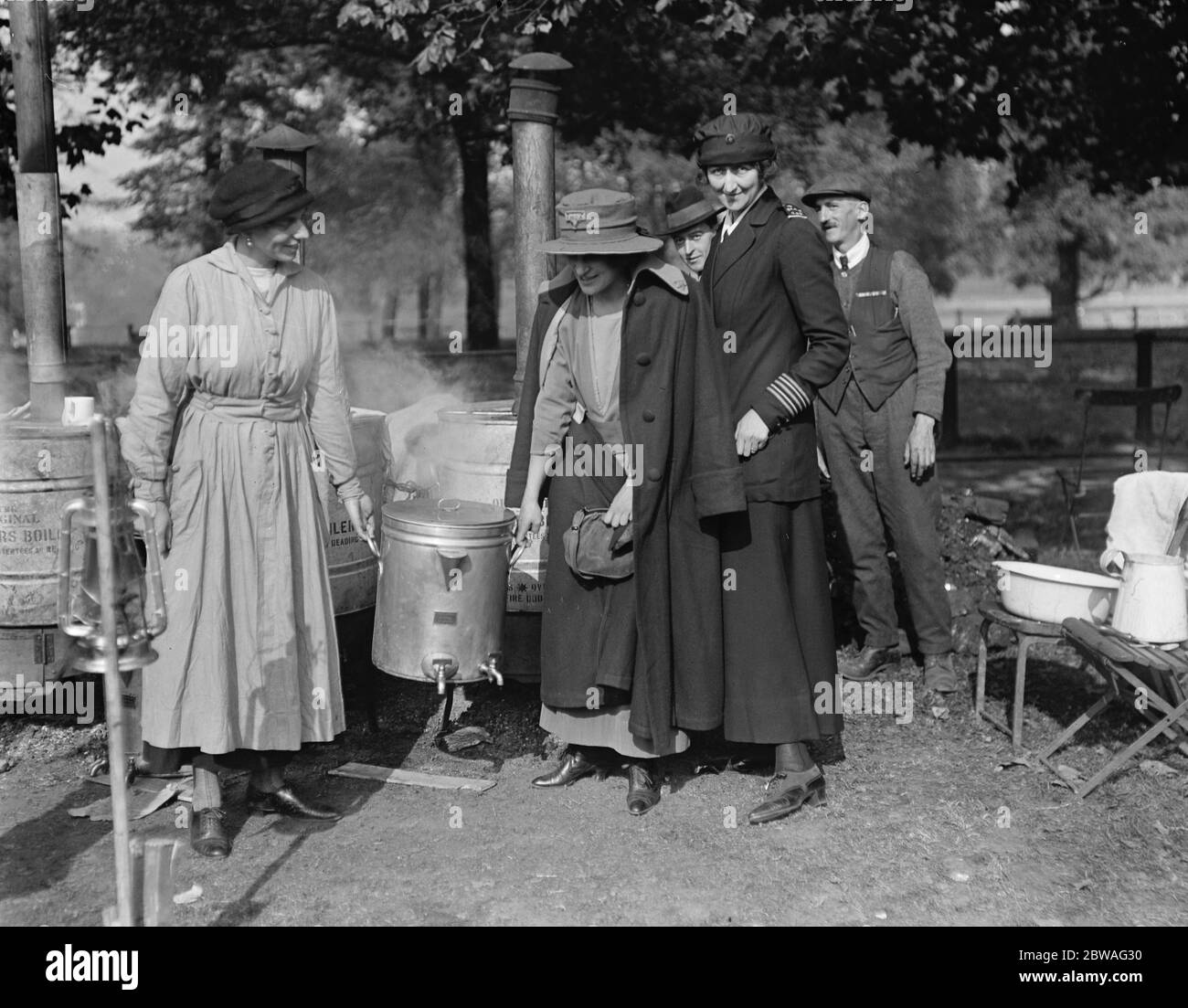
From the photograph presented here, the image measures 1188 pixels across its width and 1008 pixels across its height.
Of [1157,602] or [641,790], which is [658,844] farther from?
[1157,602]

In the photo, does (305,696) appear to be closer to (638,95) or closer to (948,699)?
(948,699)

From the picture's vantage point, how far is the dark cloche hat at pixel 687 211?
6332 mm

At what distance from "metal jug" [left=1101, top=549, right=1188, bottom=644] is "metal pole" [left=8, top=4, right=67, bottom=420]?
182 inches

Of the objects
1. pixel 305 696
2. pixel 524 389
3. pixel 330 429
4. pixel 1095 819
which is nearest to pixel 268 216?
pixel 330 429

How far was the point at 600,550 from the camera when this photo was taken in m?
4.79

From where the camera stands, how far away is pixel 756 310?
4973 millimetres

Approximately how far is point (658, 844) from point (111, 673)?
2.07 metres

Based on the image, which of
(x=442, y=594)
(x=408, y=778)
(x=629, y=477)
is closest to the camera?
(x=629, y=477)

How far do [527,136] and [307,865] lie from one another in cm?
352

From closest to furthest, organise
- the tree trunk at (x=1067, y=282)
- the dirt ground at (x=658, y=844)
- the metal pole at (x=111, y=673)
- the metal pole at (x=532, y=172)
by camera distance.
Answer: the metal pole at (x=111, y=673), the dirt ground at (x=658, y=844), the metal pole at (x=532, y=172), the tree trunk at (x=1067, y=282)

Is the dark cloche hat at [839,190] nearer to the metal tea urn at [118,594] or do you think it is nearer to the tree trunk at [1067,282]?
the metal tea urn at [118,594]

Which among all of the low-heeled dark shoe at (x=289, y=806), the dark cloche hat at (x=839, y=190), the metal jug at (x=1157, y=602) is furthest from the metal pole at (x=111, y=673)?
the dark cloche hat at (x=839, y=190)

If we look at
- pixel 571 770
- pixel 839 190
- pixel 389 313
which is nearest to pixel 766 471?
pixel 571 770

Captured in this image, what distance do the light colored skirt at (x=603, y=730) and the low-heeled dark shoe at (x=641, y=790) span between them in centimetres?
6
